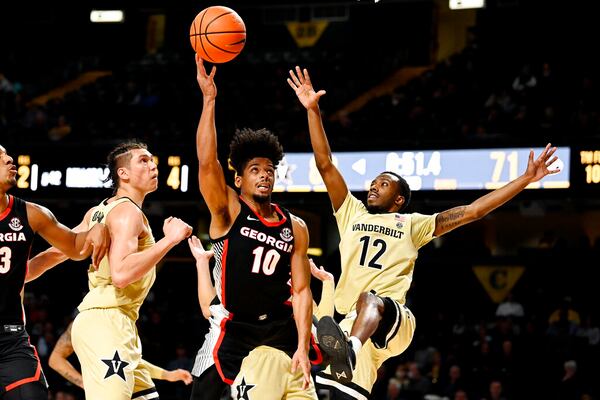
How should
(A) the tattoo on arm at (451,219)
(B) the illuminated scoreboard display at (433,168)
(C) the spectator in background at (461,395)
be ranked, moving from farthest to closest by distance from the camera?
(B) the illuminated scoreboard display at (433,168) < (C) the spectator in background at (461,395) < (A) the tattoo on arm at (451,219)

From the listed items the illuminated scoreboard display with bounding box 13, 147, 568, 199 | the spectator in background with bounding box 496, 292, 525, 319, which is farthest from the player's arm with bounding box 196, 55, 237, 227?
the spectator in background with bounding box 496, 292, 525, 319

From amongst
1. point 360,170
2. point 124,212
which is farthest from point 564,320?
point 124,212

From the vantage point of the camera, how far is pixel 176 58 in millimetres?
24188

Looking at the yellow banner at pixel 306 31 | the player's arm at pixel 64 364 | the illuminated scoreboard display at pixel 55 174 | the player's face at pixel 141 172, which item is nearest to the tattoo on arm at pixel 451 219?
the player's face at pixel 141 172

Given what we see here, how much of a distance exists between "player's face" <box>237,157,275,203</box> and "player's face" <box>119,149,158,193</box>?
0.95 meters

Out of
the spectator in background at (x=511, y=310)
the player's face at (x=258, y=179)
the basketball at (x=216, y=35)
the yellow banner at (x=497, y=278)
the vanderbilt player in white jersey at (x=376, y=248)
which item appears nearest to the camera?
the player's face at (x=258, y=179)

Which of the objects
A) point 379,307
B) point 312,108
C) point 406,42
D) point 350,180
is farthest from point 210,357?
point 406,42

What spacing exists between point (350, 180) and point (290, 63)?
822 cm

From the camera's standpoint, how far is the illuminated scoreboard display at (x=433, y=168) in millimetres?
13375

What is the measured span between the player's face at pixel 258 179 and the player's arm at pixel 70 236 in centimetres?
93

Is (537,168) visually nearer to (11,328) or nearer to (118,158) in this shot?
(118,158)

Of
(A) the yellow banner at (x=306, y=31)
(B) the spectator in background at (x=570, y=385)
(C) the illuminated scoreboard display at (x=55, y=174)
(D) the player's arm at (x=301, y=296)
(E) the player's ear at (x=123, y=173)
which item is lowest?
(B) the spectator in background at (x=570, y=385)

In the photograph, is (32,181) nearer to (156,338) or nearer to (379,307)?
(156,338)

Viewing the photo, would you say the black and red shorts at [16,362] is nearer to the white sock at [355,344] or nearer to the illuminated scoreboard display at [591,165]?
the white sock at [355,344]
